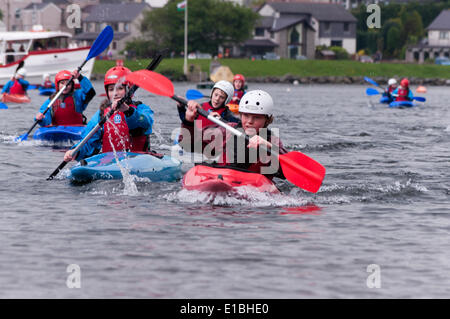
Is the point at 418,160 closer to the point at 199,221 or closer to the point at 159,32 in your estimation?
the point at 199,221

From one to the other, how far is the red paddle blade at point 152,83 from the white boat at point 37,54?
32640 millimetres

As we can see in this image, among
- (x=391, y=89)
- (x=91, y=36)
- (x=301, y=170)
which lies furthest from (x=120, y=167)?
(x=91, y=36)

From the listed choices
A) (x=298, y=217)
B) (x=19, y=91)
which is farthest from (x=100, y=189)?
(x=19, y=91)

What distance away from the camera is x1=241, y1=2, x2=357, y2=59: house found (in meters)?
101

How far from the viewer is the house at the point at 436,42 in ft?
341

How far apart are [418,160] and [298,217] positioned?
23.0 ft

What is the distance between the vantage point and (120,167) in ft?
36.8

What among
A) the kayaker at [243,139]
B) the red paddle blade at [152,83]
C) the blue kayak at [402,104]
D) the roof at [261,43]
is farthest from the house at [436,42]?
the red paddle blade at [152,83]

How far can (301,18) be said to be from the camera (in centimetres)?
10094

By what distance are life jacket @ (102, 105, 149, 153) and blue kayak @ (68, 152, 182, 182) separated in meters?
0.16

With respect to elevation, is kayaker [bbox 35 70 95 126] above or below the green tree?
below

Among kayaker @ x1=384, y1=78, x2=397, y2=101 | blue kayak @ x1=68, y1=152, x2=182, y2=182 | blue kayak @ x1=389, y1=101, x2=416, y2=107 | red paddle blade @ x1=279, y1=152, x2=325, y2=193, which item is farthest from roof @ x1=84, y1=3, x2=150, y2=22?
red paddle blade @ x1=279, y1=152, x2=325, y2=193

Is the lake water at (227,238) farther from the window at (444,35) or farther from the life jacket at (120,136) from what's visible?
the window at (444,35)

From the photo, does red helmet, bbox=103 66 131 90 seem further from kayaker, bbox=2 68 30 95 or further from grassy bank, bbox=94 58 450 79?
grassy bank, bbox=94 58 450 79
